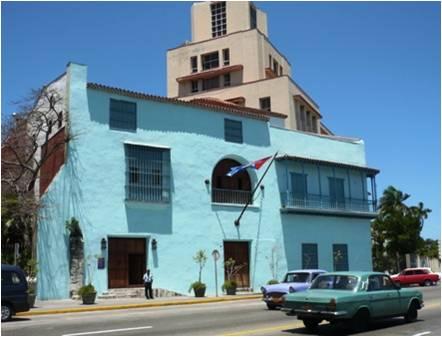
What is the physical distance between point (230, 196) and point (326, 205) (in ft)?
24.2

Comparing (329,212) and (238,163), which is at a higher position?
(238,163)

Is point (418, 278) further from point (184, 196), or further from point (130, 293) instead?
point (130, 293)

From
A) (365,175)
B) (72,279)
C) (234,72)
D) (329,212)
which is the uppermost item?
(234,72)

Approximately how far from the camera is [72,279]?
27.7 metres

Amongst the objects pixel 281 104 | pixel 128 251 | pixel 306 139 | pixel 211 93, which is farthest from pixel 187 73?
pixel 128 251

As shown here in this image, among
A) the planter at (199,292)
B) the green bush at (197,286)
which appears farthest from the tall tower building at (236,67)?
the planter at (199,292)

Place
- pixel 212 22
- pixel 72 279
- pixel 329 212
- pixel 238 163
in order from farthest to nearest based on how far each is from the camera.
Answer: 1. pixel 212 22
2. pixel 329 212
3. pixel 238 163
4. pixel 72 279

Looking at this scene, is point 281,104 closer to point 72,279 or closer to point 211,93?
point 211,93

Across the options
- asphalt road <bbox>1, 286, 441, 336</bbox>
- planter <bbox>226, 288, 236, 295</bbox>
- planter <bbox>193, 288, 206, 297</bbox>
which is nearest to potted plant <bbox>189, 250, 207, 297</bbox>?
planter <bbox>193, 288, 206, 297</bbox>

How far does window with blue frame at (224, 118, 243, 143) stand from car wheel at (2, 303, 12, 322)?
18.7 metres

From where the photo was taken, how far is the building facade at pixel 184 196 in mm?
28484

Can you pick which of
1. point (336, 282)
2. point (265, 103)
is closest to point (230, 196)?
point (336, 282)

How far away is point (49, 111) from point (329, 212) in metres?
18.9

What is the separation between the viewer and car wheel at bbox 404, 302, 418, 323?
597 inches
